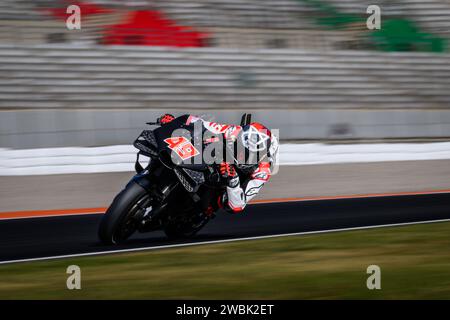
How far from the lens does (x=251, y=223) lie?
10.2 metres

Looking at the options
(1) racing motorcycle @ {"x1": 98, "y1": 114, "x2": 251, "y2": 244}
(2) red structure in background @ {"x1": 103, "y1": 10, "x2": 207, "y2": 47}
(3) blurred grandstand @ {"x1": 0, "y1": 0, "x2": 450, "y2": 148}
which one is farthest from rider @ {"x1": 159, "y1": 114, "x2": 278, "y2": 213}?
(2) red structure in background @ {"x1": 103, "y1": 10, "x2": 207, "y2": 47}

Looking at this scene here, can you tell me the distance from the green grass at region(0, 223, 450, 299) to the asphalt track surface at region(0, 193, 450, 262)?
0.61 meters

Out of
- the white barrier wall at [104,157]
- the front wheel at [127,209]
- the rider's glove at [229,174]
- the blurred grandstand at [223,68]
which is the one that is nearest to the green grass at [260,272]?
the front wheel at [127,209]

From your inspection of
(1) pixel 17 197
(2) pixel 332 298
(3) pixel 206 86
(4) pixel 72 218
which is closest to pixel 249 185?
(2) pixel 332 298

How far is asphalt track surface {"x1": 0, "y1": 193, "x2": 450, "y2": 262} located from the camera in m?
8.61

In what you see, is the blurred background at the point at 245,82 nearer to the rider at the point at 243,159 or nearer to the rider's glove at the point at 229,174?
the rider at the point at 243,159

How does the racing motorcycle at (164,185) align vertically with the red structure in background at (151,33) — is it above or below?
below

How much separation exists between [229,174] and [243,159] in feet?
1.00

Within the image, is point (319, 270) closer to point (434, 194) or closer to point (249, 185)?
point (249, 185)

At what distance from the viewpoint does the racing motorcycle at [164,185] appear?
24.8ft
